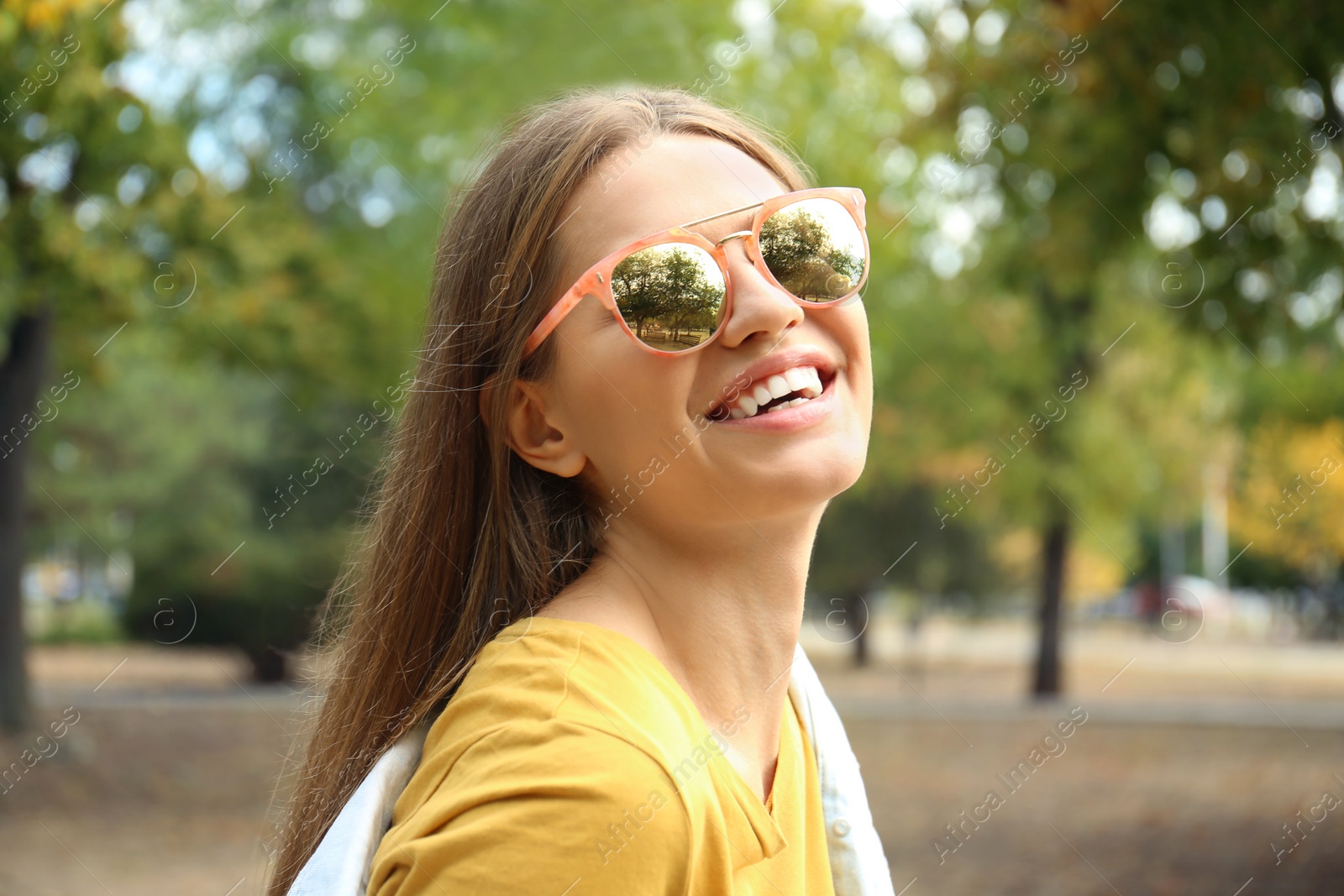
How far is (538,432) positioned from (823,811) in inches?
25.7

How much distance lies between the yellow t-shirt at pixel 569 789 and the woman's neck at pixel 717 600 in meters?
0.12

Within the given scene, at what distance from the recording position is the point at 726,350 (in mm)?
1457

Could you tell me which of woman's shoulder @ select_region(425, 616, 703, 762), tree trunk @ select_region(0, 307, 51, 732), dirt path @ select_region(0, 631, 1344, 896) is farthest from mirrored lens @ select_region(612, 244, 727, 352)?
tree trunk @ select_region(0, 307, 51, 732)

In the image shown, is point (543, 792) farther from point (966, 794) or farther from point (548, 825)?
point (966, 794)

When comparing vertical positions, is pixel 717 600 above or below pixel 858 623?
above

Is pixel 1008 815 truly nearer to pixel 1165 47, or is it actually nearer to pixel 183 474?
pixel 1165 47

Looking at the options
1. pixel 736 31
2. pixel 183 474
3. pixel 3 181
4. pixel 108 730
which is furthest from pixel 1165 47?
pixel 183 474

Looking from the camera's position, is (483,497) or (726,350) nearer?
(726,350)

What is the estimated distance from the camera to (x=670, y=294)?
140 cm

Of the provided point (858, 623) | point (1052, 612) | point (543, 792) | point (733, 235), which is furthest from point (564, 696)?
point (858, 623)

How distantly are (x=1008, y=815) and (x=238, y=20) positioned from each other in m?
11.5

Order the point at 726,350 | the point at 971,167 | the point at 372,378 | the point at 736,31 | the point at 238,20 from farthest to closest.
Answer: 1. the point at 238,20
2. the point at 372,378
3. the point at 736,31
4. the point at 971,167
5. the point at 726,350

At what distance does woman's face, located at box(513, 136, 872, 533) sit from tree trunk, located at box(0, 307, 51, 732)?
11.6 m

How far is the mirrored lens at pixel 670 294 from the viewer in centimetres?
141
